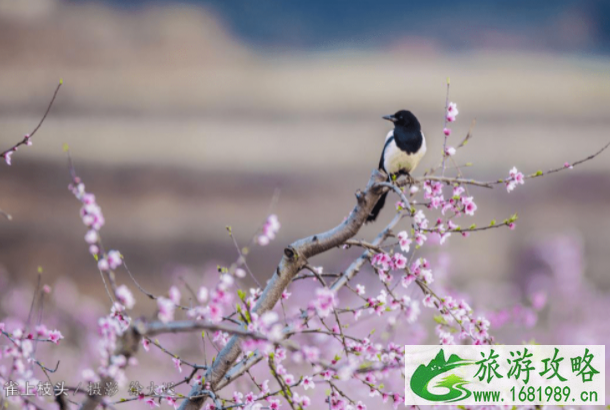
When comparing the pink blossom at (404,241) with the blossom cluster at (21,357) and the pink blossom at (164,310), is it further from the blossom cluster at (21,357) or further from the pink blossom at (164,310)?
the blossom cluster at (21,357)

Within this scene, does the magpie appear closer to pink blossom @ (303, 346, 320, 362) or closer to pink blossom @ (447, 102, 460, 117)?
pink blossom @ (447, 102, 460, 117)

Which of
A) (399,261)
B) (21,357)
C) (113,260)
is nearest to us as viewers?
(113,260)

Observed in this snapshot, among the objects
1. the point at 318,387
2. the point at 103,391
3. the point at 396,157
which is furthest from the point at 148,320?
the point at 318,387

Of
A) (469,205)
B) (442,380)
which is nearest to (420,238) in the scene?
(469,205)

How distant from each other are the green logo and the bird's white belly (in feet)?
2.77

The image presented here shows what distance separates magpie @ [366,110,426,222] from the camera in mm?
2383

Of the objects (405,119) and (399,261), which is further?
(405,119)

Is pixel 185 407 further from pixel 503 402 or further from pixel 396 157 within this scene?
pixel 396 157

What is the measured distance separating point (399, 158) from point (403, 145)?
0.19ft

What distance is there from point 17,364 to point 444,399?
1366 mm

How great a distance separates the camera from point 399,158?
239 centimetres

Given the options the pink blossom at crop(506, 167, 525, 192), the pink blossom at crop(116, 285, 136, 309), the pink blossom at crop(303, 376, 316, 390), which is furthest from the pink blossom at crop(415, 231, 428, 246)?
the pink blossom at crop(116, 285, 136, 309)

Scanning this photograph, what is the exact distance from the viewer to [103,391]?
1460mm

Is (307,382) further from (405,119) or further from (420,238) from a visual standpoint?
(405,119)
